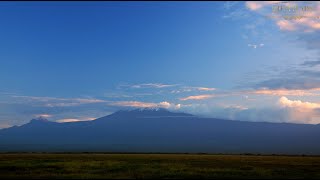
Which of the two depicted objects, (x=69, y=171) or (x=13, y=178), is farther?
(x=69, y=171)

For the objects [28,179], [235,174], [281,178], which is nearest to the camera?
[28,179]

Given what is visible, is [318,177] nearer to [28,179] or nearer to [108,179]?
[108,179]

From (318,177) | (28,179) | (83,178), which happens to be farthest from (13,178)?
(318,177)

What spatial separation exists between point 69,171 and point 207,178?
20871mm

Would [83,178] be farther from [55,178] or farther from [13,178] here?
[13,178]

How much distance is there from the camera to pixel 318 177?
56438 mm

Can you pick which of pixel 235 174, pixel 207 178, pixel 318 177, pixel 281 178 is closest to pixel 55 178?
pixel 207 178

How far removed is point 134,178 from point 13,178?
47.4 feet

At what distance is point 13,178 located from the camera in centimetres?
5281

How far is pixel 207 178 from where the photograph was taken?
53906 mm

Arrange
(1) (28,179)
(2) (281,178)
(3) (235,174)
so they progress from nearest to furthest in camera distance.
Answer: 1. (1) (28,179)
2. (2) (281,178)
3. (3) (235,174)

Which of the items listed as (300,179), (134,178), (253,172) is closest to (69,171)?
(134,178)

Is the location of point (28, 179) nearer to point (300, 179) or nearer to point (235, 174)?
point (235, 174)

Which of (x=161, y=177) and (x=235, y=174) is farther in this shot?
(x=235, y=174)
